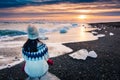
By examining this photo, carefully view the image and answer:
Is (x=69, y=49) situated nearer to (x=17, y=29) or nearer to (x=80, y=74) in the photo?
(x=80, y=74)

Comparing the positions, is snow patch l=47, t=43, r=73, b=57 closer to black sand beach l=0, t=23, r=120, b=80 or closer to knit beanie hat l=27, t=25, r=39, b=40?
black sand beach l=0, t=23, r=120, b=80

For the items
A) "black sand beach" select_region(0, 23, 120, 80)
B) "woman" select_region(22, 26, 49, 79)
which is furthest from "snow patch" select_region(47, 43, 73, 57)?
"woman" select_region(22, 26, 49, 79)

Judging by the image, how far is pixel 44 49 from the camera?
5.14m

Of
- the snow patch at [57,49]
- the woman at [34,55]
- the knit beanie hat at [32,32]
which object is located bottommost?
the snow patch at [57,49]

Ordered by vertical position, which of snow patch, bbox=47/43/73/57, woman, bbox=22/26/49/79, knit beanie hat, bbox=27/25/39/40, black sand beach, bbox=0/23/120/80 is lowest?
snow patch, bbox=47/43/73/57

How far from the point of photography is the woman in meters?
5.05

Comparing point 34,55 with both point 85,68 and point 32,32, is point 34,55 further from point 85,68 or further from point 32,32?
point 85,68

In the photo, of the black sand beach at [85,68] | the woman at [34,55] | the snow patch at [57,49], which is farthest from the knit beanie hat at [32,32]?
the snow patch at [57,49]

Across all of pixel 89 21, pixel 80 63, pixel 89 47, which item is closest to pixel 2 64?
pixel 80 63

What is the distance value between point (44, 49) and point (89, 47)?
13.3 feet

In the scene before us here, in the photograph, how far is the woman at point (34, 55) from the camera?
5.05m

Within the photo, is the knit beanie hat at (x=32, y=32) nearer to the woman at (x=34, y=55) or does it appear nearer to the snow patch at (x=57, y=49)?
the woman at (x=34, y=55)

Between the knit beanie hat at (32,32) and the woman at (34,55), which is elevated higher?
the knit beanie hat at (32,32)

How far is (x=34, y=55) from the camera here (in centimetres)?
505
